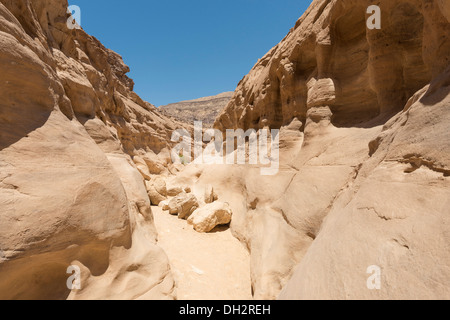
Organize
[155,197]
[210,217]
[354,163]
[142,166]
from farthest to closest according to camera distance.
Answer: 1. [142,166]
2. [155,197]
3. [210,217]
4. [354,163]

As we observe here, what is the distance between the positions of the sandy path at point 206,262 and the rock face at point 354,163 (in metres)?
0.38

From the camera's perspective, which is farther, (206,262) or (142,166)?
(142,166)

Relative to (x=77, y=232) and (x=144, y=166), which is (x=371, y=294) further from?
(x=144, y=166)

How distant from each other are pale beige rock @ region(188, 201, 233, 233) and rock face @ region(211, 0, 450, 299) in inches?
14.3

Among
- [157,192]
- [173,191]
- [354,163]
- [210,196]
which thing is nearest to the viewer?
[354,163]

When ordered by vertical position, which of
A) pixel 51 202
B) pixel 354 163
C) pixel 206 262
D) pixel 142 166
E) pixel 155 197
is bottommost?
pixel 206 262

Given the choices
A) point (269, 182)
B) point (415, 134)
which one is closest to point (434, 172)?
point (415, 134)

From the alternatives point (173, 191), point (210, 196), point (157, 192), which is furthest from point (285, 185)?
point (173, 191)

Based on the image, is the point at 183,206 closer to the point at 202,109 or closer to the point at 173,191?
the point at 173,191

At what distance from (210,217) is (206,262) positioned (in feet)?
5.59

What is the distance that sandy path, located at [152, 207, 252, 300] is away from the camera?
3.44 metres

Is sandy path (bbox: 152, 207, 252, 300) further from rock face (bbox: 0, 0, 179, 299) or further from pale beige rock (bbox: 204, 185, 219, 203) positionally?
pale beige rock (bbox: 204, 185, 219, 203)

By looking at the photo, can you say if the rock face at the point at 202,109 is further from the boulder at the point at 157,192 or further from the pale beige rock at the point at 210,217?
the pale beige rock at the point at 210,217

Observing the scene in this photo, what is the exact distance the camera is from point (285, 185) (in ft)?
15.7
